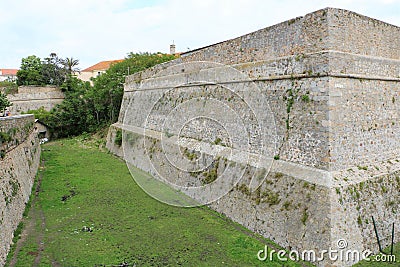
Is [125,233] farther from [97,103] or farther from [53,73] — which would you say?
[53,73]

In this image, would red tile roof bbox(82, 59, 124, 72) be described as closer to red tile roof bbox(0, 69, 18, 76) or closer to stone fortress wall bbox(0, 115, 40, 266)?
red tile roof bbox(0, 69, 18, 76)

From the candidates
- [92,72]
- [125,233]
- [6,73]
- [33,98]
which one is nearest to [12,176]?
[125,233]

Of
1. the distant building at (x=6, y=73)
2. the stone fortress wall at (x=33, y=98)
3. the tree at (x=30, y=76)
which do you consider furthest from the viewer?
the distant building at (x=6, y=73)

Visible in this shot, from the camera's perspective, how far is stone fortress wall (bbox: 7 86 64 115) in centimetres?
3138

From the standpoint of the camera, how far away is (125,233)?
27.0 ft

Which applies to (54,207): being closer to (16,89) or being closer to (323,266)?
(323,266)

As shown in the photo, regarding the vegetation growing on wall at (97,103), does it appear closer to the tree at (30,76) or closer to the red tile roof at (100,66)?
the tree at (30,76)

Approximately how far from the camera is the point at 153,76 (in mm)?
17516

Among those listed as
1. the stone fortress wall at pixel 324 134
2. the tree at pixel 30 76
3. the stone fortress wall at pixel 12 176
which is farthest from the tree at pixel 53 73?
the stone fortress wall at pixel 324 134

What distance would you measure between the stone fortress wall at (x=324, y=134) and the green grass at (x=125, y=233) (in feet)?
2.89

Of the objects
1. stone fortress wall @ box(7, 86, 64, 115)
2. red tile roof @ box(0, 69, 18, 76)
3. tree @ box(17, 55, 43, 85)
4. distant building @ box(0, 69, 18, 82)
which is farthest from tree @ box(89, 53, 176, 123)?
red tile roof @ box(0, 69, 18, 76)

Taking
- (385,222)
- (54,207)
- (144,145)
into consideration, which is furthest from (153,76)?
(385,222)

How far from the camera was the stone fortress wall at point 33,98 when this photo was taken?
103ft

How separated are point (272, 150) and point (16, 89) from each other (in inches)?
1259
